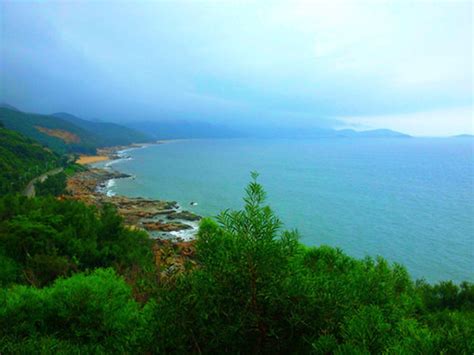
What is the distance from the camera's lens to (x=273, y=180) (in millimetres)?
71812

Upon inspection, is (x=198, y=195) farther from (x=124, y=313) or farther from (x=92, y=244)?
(x=124, y=313)

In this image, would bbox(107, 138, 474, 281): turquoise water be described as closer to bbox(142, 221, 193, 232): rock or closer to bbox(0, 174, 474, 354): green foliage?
bbox(142, 221, 193, 232): rock

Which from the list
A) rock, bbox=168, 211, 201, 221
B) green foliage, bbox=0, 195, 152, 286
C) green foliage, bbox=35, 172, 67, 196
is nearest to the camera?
green foliage, bbox=0, 195, 152, 286

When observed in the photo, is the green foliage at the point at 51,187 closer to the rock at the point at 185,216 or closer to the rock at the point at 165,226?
the rock at the point at 165,226

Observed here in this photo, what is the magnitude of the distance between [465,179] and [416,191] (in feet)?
77.0

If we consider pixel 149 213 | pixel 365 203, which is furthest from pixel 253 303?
pixel 365 203

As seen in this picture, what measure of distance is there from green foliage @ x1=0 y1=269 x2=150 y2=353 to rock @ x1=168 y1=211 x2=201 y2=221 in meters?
34.1

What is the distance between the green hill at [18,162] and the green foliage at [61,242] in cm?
3166

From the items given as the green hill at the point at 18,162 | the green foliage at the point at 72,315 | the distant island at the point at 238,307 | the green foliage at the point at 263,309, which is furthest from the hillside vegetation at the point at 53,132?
the green foliage at the point at 263,309

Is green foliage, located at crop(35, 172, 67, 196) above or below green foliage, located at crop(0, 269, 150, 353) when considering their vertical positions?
below

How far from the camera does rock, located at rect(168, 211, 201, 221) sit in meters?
42.0

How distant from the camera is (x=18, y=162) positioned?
6012 centimetres

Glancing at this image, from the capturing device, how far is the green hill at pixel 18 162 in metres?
46.9

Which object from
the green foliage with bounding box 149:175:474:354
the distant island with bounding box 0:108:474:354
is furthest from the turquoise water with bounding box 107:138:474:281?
the green foliage with bounding box 149:175:474:354
